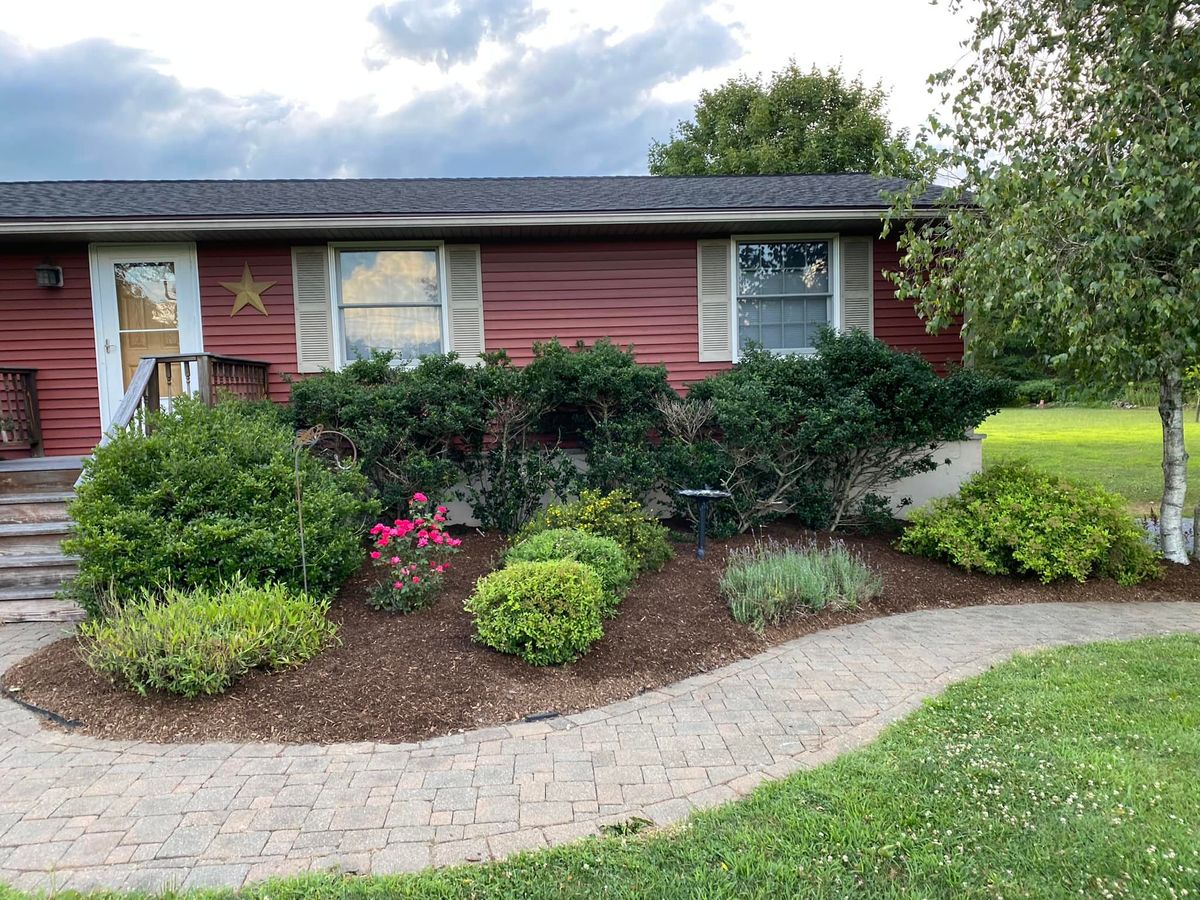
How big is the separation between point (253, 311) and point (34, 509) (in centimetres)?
303

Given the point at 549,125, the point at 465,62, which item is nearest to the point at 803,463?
the point at 465,62

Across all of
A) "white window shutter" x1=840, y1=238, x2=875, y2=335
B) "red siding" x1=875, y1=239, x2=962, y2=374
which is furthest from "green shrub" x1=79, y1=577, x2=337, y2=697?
"red siding" x1=875, y1=239, x2=962, y2=374

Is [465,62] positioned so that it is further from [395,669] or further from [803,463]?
[395,669]

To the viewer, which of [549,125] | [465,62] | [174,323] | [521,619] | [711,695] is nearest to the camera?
[711,695]

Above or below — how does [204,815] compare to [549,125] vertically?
below

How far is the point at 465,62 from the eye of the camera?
585 inches

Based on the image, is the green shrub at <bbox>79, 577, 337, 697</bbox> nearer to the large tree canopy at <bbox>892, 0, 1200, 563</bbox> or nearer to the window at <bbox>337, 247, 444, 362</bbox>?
the window at <bbox>337, 247, 444, 362</bbox>

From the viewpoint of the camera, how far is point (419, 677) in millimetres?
3436

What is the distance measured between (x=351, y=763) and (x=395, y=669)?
808mm

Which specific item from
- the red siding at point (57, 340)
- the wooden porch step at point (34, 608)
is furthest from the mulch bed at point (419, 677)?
the red siding at point (57, 340)

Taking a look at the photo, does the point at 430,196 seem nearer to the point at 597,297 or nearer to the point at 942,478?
the point at 597,297

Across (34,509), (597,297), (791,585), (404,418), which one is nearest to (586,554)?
(791,585)

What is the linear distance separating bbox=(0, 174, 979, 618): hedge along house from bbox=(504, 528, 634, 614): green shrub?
332 cm

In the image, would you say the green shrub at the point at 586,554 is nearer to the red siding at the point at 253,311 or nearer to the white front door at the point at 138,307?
the red siding at the point at 253,311
